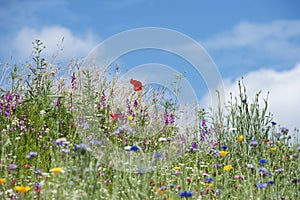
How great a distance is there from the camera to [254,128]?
5.00 meters

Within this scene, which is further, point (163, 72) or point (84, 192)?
point (163, 72)

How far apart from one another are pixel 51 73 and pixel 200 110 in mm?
2650

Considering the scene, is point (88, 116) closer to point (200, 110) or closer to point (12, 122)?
point (12, 122)

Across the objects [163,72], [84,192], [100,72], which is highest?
[100,72]

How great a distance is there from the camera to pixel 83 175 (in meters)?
2.67

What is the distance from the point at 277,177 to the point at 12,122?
3.36 m

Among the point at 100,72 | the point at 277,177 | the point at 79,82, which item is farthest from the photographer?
the point at 100,72

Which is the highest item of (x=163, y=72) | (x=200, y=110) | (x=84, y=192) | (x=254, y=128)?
A: (x=163, y=72)

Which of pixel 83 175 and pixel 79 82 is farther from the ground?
pixel 79 82

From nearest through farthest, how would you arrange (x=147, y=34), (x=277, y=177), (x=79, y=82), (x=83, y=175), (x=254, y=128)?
(x=83, y=175)
(x=277, y=177)
(x=254, y=128)
(x=147, y=34)
(x=79, y=82)

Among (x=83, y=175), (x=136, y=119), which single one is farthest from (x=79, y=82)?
(x=83, y=175)

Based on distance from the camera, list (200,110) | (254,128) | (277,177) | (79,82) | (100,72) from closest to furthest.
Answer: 1. (277,177)
2. (254,128)
3. (200,110)
4. (79,82)
5. (100,72)

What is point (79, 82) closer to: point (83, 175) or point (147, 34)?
point (147, 34)

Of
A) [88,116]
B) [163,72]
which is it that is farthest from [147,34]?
[88,116]
